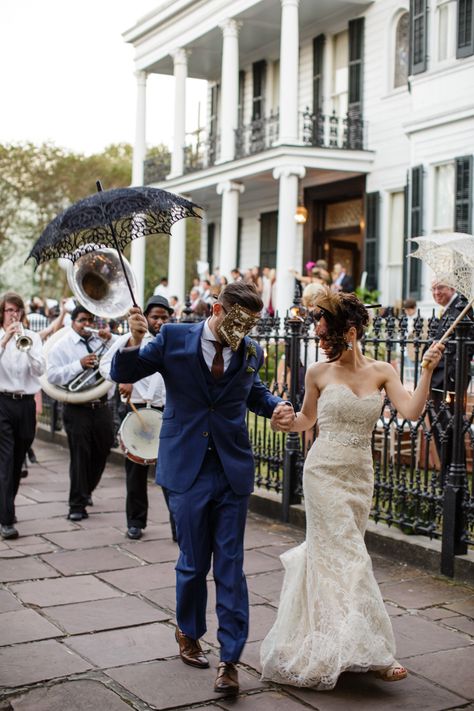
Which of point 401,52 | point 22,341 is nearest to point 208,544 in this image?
point 22,341

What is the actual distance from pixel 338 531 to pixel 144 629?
1470 mm

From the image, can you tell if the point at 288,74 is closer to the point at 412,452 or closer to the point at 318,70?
the point at 318,70

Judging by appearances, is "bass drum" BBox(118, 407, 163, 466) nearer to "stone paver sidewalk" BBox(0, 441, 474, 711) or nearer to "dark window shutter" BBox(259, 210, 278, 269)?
"stone paver sidewalk" BBox(0, 441, 474, 711)

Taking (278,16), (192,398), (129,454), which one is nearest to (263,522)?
(129,454)

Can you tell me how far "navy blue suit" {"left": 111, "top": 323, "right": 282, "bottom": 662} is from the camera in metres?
4.75

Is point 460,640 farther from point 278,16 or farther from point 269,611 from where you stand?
point 278,16

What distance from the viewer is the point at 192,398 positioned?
4.83 m

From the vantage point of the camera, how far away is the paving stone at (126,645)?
5.00 meters

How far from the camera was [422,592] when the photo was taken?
6.40 metres

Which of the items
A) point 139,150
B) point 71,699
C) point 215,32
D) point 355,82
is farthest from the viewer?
point 139,150

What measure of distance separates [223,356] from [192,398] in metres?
0.27

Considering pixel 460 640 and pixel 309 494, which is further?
pixel 460 640

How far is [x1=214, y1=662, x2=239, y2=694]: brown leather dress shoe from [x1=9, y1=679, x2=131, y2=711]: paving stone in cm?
45

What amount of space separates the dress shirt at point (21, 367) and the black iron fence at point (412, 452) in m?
2.27
